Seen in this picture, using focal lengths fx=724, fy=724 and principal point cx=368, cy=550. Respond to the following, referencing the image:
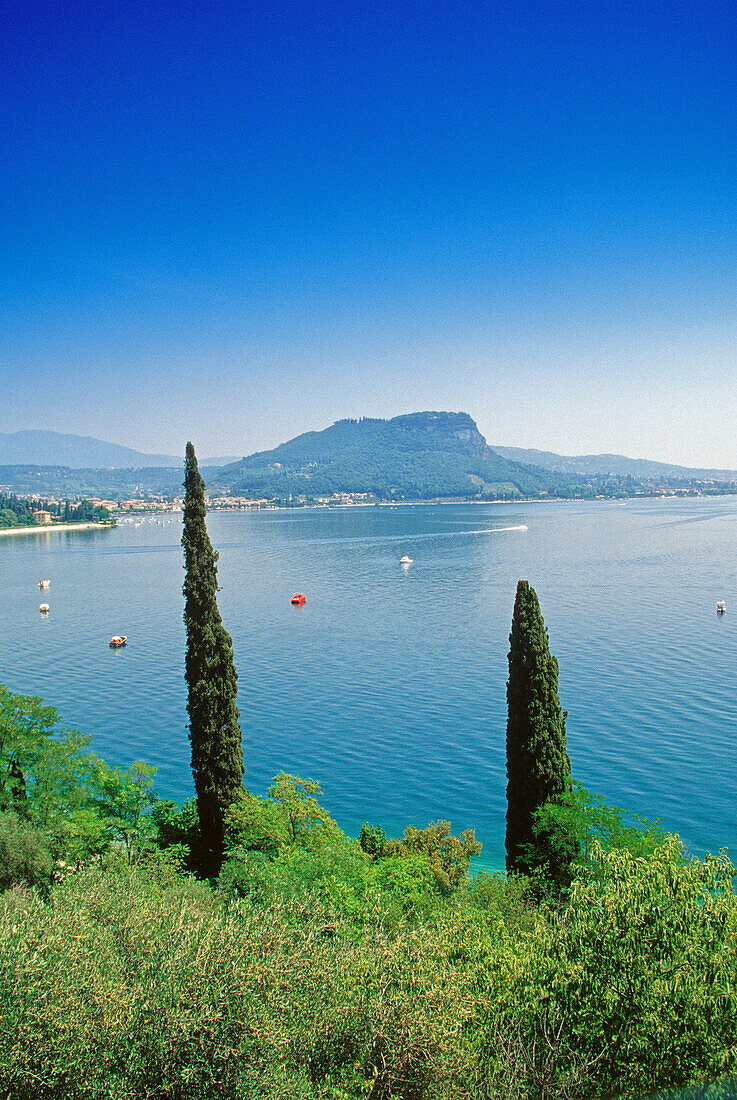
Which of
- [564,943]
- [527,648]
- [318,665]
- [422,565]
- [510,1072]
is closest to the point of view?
[510,1072]

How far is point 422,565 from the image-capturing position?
355ft

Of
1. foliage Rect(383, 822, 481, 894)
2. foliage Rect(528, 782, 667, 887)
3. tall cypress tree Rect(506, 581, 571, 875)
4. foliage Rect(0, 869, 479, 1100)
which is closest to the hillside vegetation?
foliage Rect(0, 869, 479, 1100)

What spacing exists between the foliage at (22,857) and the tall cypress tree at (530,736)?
43.4 ft

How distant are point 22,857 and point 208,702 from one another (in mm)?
7158

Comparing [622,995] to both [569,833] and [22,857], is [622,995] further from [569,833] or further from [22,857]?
[22,857]

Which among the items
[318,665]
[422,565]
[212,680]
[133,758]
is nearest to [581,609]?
[318,665]

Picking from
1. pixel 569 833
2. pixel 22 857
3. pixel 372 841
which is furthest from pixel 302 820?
pixel 569 833

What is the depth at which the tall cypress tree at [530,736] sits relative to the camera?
73.0ft

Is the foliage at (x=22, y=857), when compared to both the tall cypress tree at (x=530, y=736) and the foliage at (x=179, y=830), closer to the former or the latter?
the foliage at (x=179, y=830)

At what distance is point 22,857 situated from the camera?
17781 millimetres

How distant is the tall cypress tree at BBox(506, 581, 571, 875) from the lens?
22.2 m

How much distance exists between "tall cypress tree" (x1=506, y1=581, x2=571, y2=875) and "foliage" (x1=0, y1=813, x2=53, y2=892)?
43.4 feet

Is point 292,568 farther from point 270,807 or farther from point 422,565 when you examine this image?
point 270,807

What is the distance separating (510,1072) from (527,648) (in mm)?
14333
